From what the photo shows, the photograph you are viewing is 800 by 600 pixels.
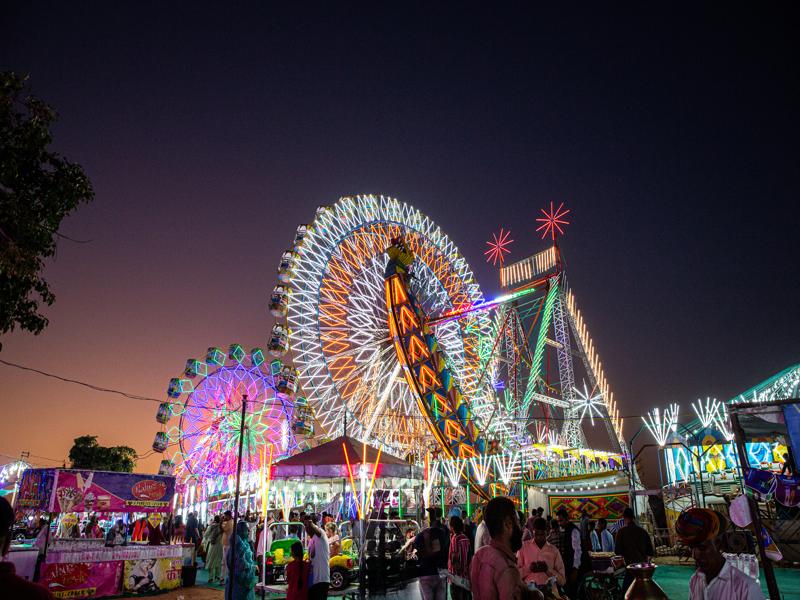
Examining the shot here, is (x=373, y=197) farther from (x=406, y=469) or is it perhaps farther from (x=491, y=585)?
(x=491, y=585)

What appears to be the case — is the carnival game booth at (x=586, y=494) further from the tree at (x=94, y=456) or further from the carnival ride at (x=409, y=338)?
the tree at (x=94, y=456)

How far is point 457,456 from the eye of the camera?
78.9 feet

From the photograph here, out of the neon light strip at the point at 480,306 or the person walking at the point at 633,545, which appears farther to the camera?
the neon light strip at the point at 480,306

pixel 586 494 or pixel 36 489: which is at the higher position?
pixel 36 489

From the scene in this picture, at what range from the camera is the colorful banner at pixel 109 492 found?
12719 mm

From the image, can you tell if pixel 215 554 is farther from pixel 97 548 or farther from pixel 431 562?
pixel 431 562

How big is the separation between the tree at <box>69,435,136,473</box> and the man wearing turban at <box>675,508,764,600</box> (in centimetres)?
6195

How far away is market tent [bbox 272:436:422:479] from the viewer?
14.2 m

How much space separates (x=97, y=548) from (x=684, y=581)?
44.6 feet

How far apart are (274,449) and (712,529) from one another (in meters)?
31.8

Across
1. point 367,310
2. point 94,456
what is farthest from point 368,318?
point 94,456

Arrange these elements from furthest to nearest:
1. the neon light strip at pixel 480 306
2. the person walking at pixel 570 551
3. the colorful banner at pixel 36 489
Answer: the neon light strip at pixel 480 306, the colorful banner at pixel 36 489, the person walking at pixel 570 551

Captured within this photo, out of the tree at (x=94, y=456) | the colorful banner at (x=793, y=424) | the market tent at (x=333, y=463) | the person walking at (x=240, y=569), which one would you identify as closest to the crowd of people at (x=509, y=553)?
the colorful banner at (x=793, y=424)

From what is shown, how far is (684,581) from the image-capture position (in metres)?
13.2
